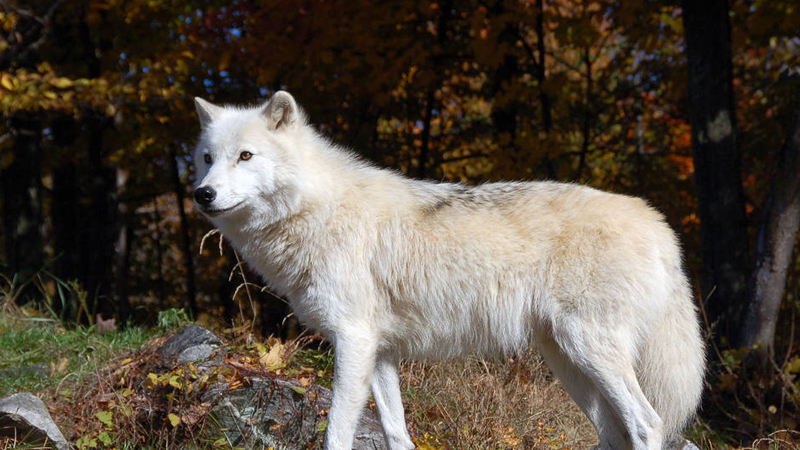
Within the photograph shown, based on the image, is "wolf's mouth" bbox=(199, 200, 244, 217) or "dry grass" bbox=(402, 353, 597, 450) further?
"dry grass" bbox=(402, 353, 597, 450)

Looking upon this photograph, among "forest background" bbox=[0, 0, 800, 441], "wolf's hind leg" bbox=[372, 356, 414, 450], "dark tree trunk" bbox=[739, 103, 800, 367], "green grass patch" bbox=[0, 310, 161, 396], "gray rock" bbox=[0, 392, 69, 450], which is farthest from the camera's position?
"forest background" bbox=[0, 0, 800, 441]

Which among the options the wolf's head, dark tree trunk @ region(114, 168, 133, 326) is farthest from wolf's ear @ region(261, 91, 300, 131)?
dark tree trunk @ region(114, 168, 133, 326)

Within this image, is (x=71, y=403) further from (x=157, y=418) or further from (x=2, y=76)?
(x=2, y=76)

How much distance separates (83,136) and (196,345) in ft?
30.9

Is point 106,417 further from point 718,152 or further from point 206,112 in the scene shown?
point 718,152

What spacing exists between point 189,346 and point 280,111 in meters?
1.89

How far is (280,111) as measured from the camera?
4.27 m

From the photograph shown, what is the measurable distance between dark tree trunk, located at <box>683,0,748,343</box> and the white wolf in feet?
11.9

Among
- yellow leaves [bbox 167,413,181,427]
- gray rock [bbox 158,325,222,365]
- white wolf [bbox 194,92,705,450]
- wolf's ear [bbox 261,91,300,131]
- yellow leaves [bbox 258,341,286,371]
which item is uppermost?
wolf's ear [bbox 261,91,300,131]

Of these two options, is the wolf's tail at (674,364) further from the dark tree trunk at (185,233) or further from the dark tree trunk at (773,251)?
the dark tree trunk at (185,233)

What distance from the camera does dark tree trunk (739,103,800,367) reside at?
675cm

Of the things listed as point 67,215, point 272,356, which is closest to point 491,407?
point 272,356

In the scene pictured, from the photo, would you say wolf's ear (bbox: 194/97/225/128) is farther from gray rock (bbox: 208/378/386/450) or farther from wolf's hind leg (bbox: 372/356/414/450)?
wolf's hind leg (bbox: 372/356/414/450)

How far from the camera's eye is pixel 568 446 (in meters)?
4.82
